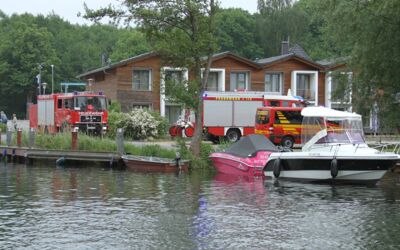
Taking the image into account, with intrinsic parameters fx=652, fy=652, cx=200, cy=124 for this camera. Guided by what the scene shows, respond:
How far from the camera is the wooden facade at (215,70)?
53.3 metres

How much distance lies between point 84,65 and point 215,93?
236 ft

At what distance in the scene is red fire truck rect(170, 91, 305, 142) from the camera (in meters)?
41.4

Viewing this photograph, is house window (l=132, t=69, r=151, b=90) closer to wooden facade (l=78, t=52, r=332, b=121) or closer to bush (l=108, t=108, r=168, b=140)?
wooden facade (l=78, t=52, r=332, b=121)

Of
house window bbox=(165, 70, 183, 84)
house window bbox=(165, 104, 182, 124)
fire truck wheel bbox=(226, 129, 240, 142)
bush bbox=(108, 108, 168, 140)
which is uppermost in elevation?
house window bbox=(165, 70, 183, 84)

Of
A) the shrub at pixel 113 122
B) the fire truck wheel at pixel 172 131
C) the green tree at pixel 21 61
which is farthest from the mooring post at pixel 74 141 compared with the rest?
the green tree at pixel 21 61

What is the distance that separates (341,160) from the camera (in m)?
23.4

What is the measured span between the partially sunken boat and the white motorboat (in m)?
4.14

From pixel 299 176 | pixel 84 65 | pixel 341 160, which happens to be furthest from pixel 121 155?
pixel 84 65

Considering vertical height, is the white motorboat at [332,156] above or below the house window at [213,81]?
below

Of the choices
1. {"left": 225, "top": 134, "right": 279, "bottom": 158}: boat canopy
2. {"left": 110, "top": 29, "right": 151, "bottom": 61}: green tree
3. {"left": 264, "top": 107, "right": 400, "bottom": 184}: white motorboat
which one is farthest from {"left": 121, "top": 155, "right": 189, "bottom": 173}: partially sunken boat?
{"left": 110, "top": 29, "right": 151, "bottom": 61}: green tree

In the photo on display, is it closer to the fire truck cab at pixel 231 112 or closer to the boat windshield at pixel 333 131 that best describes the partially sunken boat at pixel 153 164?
the boat windshield at pixel 333 131

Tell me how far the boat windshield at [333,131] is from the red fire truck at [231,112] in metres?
15.0

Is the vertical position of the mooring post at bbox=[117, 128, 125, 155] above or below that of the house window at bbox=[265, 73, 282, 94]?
below

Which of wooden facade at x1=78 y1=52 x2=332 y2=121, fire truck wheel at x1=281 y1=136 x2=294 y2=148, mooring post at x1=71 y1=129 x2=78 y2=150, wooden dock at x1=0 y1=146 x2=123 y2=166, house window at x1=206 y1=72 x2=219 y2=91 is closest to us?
wooden dock at x1=0 y1=146 x2=123 y2=166
